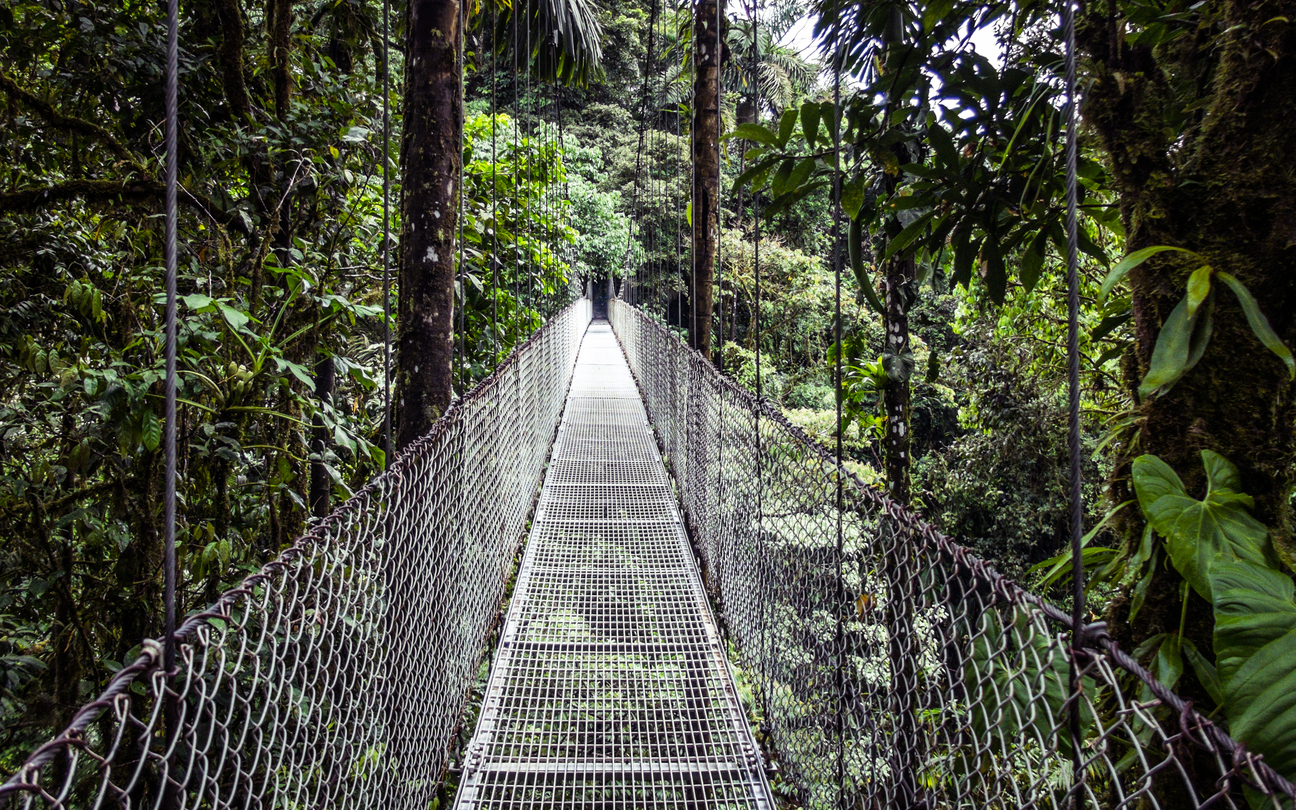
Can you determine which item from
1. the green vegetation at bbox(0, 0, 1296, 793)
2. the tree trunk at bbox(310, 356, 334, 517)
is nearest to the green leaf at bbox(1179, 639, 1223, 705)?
the green vegetation at bbox(0, 0, 1296, 793)

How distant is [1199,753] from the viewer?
74 centimetres

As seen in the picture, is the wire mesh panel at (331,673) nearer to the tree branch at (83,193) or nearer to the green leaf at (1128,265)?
the tree branch at (83,193)

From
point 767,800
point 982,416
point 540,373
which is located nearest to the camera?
point 767,800

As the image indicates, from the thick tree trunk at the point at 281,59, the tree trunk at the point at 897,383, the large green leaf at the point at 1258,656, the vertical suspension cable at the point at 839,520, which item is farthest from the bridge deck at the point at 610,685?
the thick tree trunk at the point at 281,59

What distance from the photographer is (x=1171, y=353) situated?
2.44ft

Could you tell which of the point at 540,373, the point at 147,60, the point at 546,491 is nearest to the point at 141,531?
the point at 147,60

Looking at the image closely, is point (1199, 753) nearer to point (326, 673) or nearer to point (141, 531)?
point (326, 673)

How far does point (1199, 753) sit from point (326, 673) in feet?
3.59

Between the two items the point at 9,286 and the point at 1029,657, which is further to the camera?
the point at 9,286

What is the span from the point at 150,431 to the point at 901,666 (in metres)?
1.34

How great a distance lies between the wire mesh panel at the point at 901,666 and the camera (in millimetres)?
690

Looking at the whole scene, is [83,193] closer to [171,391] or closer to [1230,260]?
[171,391]

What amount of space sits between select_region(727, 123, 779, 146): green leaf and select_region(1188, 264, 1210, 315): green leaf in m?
0.70

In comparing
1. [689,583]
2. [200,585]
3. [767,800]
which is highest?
[200,585]
